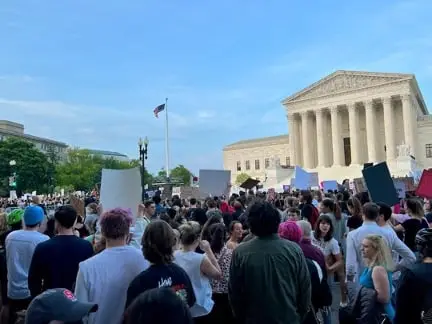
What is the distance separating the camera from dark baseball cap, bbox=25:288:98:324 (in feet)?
6.08

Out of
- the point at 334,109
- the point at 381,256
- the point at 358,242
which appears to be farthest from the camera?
the point at 334,109

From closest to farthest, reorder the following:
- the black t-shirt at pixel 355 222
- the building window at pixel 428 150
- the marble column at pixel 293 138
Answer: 1. the black t-shirt at pixel 355 222
2. the building window at pixel 428 150
3. the marble column at pixel 293 138

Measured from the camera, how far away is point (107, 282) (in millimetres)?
3395

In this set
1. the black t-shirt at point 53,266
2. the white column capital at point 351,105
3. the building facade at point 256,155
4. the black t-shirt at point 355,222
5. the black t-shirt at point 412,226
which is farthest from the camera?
the building facade at point 256,155

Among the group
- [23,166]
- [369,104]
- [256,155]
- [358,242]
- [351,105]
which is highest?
[351,105]

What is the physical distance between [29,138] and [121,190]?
108411 mm

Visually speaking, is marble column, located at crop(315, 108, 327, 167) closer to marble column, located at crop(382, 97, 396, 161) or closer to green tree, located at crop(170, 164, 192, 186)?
marble column, located at crop(382, 97, 396, 161)

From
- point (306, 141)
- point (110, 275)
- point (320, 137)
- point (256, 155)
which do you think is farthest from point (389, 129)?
point (110, 275)

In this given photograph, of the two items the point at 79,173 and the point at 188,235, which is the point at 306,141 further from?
the point at 188,235

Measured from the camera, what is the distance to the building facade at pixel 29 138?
321 ft

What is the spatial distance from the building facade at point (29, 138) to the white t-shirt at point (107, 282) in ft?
328

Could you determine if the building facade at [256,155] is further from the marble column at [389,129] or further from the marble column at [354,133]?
the marble column at [389,129]

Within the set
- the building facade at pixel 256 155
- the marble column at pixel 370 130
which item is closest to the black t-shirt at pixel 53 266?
the marble column at pixel 370 130

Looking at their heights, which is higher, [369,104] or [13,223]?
[369,104]
